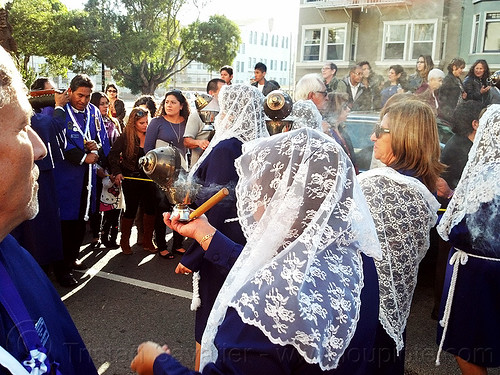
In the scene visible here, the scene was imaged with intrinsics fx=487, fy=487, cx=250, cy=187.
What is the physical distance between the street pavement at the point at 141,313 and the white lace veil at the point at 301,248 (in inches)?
89.7

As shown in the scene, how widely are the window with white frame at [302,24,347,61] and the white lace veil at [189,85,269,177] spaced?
8.29 meters

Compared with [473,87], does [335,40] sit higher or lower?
higher

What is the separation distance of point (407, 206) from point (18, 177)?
1920 mm

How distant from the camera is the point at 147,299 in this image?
16.0ft

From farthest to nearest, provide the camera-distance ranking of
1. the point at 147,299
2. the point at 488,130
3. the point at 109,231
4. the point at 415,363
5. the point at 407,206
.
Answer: the point at 109,231
the point at 147,299
the point at 415,363
the point at 488,130
the point at 407,206

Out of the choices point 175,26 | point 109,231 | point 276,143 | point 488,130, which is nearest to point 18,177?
point 276,143

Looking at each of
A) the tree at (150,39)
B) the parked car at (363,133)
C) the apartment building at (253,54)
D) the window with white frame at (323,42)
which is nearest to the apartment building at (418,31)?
the window with white frame at (323,42)

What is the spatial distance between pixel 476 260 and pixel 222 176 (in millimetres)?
1721

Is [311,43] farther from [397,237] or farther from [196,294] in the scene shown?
[397,237]

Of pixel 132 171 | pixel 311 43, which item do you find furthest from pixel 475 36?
pixel 132 171

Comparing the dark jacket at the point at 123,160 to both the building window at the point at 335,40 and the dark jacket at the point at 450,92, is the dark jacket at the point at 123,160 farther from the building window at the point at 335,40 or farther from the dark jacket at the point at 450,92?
the building window at the point at 335,40

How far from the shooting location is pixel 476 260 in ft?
9.95

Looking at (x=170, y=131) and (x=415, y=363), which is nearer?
(x=415, y=363)

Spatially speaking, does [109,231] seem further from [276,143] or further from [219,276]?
[276,143]
